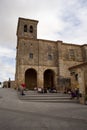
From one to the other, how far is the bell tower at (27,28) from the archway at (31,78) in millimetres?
7458

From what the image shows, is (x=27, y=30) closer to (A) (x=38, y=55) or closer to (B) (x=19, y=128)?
(A) (x=38, y=55)

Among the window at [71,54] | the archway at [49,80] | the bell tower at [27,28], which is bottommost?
the archway at [49,80]

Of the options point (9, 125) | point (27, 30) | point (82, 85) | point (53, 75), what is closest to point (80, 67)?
point (82, 85)

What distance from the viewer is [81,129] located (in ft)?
20.7

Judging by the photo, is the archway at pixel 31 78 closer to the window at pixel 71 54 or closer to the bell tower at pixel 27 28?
the bell tower at pixel 27 28

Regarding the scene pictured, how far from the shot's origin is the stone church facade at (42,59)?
28172 mm

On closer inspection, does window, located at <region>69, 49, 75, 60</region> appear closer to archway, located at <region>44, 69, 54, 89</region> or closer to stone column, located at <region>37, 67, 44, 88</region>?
archway, located at <region>44, 69, 54, 89</region>

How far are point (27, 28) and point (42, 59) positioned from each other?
825 cm

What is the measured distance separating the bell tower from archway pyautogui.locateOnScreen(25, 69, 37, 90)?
7.46m

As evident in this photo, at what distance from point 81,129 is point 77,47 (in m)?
27.7

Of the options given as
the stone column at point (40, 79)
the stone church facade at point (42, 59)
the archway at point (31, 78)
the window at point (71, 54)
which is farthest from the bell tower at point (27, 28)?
the stone column at point (40, 79)

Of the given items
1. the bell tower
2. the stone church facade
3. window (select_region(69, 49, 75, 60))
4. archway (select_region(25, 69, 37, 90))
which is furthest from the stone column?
the bell tower

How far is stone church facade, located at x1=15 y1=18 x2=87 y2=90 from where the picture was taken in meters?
28.2

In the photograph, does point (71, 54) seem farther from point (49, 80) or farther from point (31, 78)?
point (31, 78)
